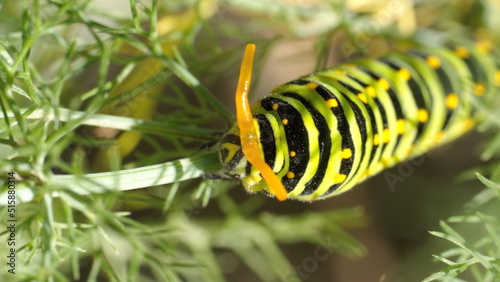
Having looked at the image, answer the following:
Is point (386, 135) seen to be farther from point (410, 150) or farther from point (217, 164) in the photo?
point (217, 164)

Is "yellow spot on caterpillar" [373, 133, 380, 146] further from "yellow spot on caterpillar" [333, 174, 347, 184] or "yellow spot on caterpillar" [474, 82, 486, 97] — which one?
"yellow spot on caterpillar" [474, 82, 486, 97]

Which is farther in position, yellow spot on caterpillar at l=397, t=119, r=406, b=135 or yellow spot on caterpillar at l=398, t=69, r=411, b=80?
yellow spot on caterpillar at l=398, t=69, r=411, b=80

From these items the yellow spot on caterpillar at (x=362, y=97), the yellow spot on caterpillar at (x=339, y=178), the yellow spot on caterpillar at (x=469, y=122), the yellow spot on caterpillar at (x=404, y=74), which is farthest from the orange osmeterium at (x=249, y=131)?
the yellow spot on caterpillar at (x=469, y=122)

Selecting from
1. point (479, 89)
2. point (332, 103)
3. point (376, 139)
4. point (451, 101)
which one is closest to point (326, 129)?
point (332, 103)

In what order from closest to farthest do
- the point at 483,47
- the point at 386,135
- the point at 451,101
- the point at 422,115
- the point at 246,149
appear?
the point at 246,149 → the point at 386,135 → the point at 422,115 → the point at 451,101 → the point at 483,47

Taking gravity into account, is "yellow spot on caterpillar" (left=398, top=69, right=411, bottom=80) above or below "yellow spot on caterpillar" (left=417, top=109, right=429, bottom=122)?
above

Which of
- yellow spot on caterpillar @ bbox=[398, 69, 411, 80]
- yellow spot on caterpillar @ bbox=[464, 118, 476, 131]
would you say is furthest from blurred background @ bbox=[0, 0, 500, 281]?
yellow spot on caterpillar @ bbox=[398, 69, 411, 80]

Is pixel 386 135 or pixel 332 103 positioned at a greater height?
pixel 332 103

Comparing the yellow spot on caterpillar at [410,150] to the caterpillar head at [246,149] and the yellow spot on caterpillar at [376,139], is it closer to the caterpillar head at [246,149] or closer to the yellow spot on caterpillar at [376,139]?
the yellow spot on caterpillar at [376,139]
